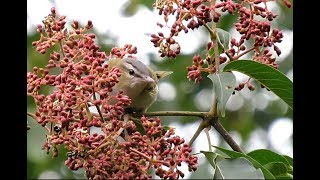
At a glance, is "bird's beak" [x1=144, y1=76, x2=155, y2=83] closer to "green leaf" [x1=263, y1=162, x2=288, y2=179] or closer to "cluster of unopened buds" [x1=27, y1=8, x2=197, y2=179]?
"cluster of unopened buds" [x1=27, y1=8, x2=197, y2=179]

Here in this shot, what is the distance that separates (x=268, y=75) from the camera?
2572mm

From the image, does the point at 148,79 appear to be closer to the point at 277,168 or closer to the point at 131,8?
the point at 277,168

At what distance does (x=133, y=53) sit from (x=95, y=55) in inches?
16.3

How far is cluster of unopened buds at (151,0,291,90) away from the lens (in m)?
2.67

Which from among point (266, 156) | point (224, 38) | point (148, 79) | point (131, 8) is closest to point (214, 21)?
point (224, 38)

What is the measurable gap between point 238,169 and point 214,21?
26.8 inches

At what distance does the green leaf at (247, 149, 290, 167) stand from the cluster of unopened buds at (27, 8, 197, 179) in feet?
0.98

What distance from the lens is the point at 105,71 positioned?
8.37 ft

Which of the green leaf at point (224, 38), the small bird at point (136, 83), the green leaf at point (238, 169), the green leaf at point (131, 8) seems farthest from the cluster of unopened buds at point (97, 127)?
the green leaf at point (131, 8)
